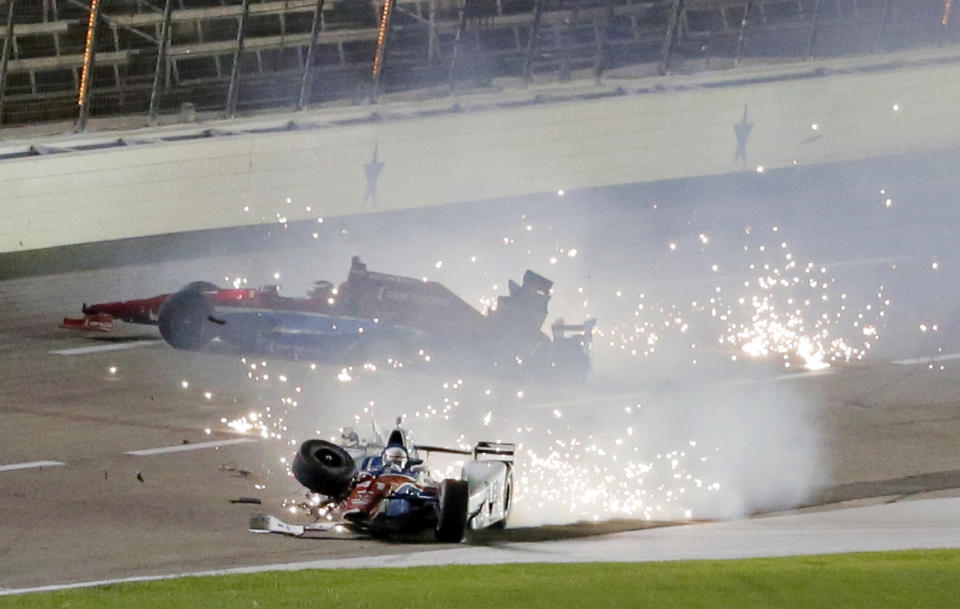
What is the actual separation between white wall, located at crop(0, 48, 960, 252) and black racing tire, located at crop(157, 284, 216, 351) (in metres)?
3.25

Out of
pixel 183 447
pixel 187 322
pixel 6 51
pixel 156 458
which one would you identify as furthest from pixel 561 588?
pixel 6 51

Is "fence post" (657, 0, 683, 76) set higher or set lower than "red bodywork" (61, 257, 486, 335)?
higher

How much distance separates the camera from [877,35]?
3070cm

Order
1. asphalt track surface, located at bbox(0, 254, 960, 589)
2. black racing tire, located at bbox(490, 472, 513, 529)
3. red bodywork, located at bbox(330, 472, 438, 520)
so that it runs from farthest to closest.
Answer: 1. black racing tire, located at bbox(490, 472, 513, 529)
2. red bodywork, located at bbox(330, 472, 438, 520)
3. asphalt track surface, located at bbox(0, 254, 960, 589)

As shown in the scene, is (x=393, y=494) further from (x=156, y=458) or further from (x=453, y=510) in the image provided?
(x=156, y=458)

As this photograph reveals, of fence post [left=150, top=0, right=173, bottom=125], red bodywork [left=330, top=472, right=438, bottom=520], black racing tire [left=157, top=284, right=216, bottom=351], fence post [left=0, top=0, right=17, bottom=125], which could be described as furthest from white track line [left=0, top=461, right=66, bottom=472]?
fence post [left=150, top=0, right=173, bottom=125]

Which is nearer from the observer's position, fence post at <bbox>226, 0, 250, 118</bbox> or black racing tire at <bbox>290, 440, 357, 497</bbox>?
black racing tire at <bbox>290, 440, 357, 497</bbox>

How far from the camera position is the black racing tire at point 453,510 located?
1405 cm

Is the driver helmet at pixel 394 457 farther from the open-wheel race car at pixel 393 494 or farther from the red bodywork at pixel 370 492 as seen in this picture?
the red bodywork at pixel 370 492

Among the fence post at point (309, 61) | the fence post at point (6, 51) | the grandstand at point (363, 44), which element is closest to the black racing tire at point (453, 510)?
the fence post at point (6, 51)

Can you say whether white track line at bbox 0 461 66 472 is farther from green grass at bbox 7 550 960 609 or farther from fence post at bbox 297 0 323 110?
fence post at bbox 297 0 323 110

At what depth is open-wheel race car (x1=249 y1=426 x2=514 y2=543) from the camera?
14203mm

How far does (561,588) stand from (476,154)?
15521 mm

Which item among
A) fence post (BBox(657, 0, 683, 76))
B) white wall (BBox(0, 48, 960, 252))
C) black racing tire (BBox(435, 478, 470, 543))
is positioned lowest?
black racing tire (BBox(435, 478, 470, 543))
